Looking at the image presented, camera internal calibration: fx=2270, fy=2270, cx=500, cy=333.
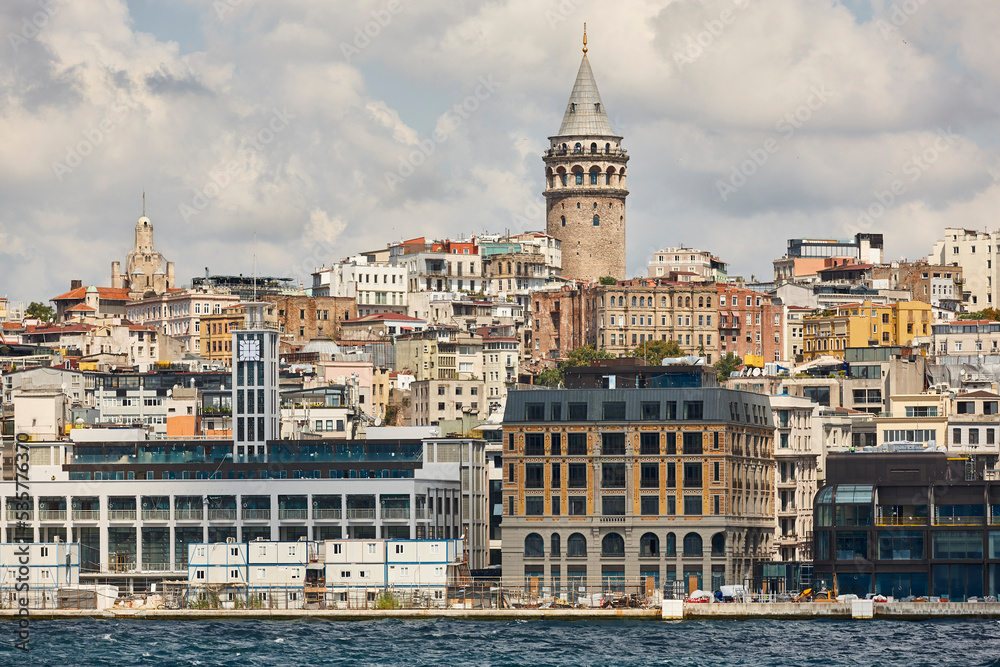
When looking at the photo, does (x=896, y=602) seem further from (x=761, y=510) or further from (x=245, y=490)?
(x=245, y=490)

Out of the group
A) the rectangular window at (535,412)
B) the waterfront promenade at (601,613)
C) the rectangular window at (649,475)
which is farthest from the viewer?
the rectangular window at (535,412)

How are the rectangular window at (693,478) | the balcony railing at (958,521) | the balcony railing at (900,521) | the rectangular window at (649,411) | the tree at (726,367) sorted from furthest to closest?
the tree at (726,367)
the rectangular window at (649,411)
the rectangular window at (693,478)
the balcony railing at (900,521)
the balcony railing at (958,521)

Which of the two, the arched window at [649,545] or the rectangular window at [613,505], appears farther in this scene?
the rectangular window at [613,505]

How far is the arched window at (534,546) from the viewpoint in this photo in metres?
116

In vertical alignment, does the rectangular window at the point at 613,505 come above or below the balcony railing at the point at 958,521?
above

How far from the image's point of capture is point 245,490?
12169 centimetres

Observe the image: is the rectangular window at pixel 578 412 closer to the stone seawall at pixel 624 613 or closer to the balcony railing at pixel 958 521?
the stone seawall at pixel 624 613

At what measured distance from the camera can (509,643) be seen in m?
103

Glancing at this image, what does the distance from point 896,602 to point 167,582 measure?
1473 inches

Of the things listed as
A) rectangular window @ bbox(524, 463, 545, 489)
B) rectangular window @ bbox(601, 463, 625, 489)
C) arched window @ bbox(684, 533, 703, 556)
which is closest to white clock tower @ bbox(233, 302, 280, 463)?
rectangular window @ bbox(524, 463, 545, 489)

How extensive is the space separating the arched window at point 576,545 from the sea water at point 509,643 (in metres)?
5.63

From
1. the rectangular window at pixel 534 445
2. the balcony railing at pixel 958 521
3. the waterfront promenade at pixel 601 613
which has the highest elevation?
the rectangular window at pixel 534 445

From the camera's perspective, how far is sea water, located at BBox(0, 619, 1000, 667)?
3809 inches

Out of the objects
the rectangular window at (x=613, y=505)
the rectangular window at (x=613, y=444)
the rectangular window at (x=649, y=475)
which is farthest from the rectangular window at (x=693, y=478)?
the rectangular window at (x=613, y=444)
